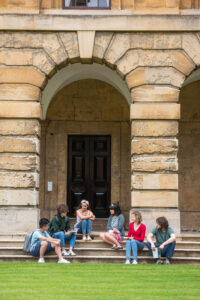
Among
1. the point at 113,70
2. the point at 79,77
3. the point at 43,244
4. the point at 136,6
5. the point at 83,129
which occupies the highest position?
the point at 136,6

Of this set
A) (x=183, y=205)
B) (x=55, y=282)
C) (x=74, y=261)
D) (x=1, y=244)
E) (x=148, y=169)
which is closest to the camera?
(x=55, y=282)

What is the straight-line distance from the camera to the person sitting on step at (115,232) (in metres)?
14.2

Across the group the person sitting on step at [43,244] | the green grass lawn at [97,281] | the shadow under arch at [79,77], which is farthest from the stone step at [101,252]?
the shadow under arch at [79,77]

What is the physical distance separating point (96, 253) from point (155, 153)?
2.96m

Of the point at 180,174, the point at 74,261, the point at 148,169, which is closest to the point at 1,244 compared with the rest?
the point at 74,261

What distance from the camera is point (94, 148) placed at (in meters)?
19.3

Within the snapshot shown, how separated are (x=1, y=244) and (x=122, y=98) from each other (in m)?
6.59

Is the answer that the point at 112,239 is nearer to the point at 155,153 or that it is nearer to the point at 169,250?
the point at 169,250

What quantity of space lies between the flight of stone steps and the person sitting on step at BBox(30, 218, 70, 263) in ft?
0.61

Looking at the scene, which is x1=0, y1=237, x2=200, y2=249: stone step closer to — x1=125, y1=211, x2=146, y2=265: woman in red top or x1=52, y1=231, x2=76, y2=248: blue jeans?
x1=52, y1=231, x2=76, y2=248: blue jeans

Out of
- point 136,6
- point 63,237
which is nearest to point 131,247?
point 63,237

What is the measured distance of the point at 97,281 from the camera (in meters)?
10.7

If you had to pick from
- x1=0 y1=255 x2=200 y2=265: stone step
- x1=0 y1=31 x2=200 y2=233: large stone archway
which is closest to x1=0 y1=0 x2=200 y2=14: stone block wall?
x1=0 y1=31 x2=200 y2=233: large stone archway

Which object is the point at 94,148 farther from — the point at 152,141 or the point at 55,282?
the point at 55,282
